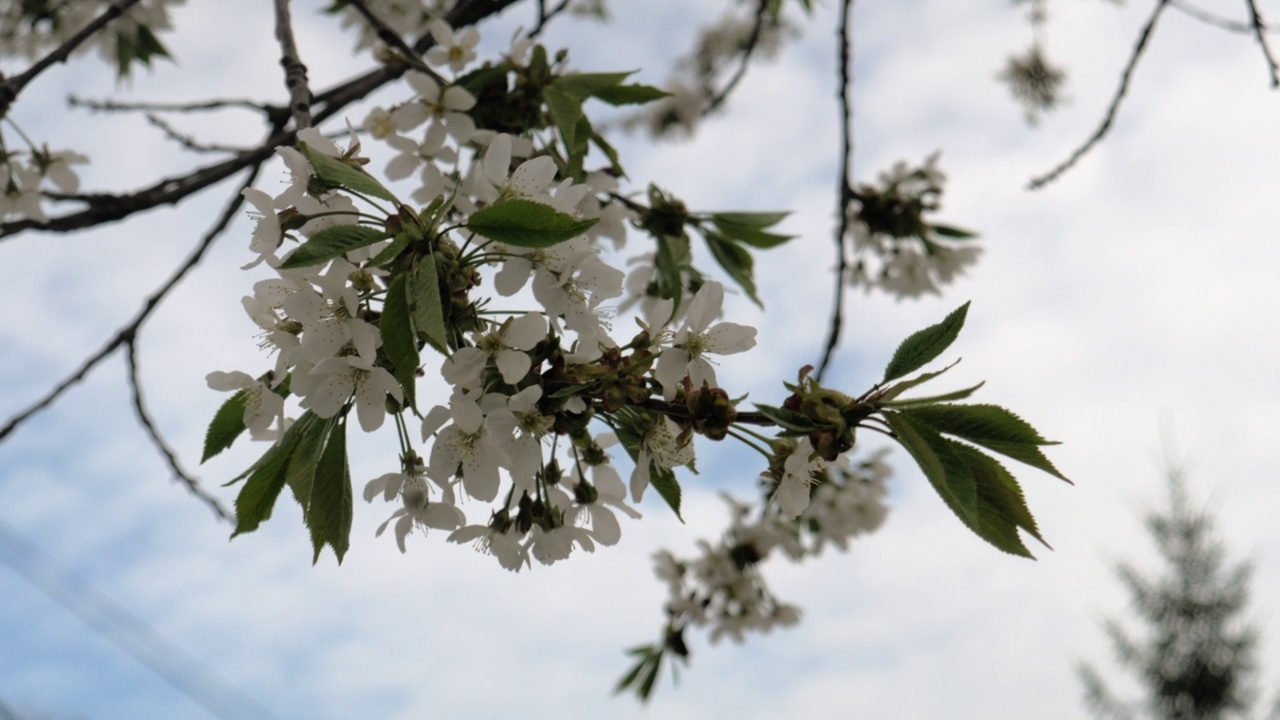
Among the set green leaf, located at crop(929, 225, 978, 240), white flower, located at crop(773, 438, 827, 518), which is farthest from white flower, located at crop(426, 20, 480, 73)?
green leaf, located at crop(929, 225, 978, 240)

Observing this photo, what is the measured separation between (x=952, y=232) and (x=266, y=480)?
6.50 feet

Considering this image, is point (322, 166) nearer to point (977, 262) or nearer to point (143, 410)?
point (143, 410)

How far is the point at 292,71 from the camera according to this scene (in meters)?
1.29

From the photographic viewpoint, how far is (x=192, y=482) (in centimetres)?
197

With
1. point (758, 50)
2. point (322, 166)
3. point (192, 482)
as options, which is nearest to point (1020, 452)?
point (322, 166)

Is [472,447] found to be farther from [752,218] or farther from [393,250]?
[752,218]

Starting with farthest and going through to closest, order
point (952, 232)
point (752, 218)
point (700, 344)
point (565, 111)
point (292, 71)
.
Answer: point (952, 232), point (752, 218), point (565, 111), point (292, 71), point (700, 344)

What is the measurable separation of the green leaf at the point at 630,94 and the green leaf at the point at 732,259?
277 mm

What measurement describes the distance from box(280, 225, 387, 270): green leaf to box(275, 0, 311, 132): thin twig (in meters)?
0.37

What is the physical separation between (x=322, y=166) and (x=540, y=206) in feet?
0.69

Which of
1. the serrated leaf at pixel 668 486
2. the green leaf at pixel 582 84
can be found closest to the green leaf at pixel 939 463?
the serrated leaf at pixel 668 486

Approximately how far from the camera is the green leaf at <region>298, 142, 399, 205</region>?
86 cm

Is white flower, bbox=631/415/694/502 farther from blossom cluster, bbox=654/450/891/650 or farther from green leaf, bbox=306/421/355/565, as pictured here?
blossom cluster, bbox=654/450/891/650

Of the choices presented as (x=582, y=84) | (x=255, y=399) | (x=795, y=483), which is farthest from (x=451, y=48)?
(x=795, y=483)
